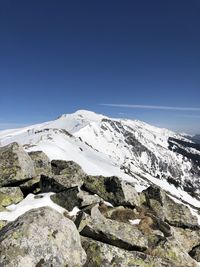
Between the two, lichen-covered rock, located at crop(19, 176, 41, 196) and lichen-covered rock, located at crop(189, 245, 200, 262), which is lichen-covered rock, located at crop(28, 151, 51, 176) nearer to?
lichen-covered rock, located at crop(19, 176, 41, 196)

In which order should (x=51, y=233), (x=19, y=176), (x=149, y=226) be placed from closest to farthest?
(x=51, y=233) < (x=149, y=226) < (x=19, y=176)

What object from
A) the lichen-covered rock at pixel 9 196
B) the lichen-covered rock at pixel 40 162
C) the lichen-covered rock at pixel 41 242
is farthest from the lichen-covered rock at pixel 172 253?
the lichen-covered rock at pixel 40 162

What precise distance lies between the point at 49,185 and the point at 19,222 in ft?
37.3

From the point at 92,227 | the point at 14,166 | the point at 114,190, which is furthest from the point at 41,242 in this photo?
the point at 114,190

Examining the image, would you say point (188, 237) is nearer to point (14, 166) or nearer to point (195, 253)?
point (195, 253)

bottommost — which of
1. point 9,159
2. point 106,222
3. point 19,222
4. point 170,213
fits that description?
point 170,213

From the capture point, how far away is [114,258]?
15.8 m

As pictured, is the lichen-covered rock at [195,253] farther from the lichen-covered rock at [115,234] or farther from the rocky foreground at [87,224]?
the lichen-covered rock at [115,234]

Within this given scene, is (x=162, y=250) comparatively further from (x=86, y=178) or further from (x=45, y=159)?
(x=45, y=159)

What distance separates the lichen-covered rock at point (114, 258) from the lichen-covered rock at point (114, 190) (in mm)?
10630

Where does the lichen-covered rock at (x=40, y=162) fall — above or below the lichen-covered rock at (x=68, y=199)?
above

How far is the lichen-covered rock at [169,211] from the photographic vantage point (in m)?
27.1

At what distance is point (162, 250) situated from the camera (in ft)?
61.1

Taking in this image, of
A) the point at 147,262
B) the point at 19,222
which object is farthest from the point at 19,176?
the point at 147,262
